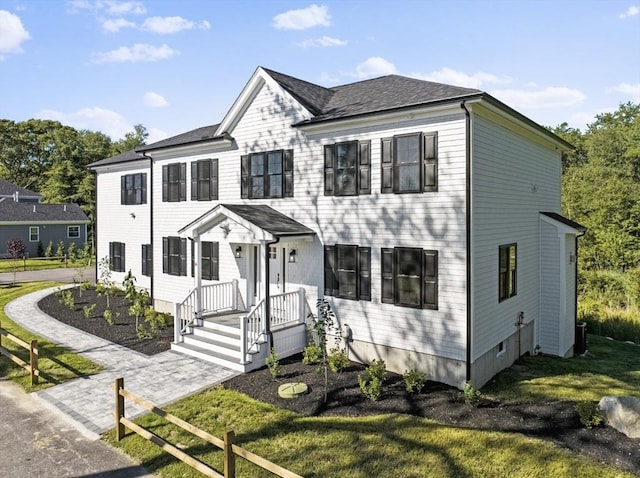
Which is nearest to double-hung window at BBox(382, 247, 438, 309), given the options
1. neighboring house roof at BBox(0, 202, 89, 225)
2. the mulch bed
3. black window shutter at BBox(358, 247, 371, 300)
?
black window shutter at BBox(358, 247, 371, 300)

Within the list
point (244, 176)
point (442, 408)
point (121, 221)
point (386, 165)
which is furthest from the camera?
point (121, 221)

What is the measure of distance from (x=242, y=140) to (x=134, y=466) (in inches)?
396

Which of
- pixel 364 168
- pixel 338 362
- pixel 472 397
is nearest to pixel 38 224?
pixel 364 168

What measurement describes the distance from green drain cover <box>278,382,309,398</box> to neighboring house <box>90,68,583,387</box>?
62.8 inches

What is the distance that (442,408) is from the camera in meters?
8.64

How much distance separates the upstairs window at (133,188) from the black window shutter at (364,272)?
459 inches

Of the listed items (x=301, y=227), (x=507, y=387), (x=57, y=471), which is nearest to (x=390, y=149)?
(x=301, y=227)

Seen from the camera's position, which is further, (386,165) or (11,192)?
(11,192)

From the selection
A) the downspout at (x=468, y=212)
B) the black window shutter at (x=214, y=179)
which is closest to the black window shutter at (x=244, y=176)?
the black window shutter at (x=214, y=179)

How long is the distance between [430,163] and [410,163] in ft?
1.71

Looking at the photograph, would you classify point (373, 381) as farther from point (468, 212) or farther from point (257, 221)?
point (257, 221)

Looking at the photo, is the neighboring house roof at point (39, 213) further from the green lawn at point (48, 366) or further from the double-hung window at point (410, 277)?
the double-hung window at point (410, 277)

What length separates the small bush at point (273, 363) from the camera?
10211 millimetres

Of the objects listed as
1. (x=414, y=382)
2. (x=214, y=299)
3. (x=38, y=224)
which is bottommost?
(x=414, y=382)
